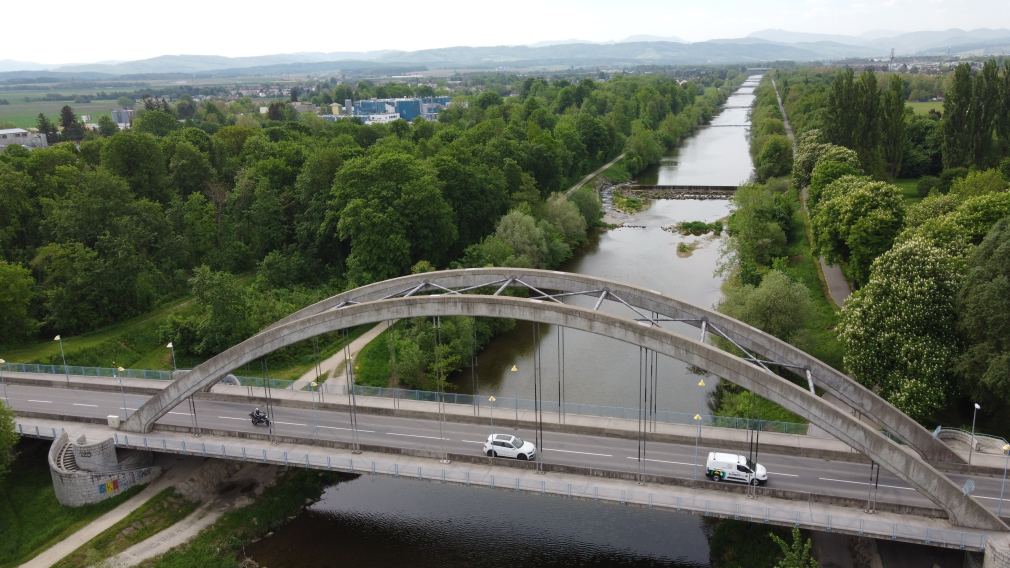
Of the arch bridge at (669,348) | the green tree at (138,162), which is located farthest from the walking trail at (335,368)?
the green tree at (138,162)

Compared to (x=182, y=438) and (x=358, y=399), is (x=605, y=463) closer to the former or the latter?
(x=358, y=399)

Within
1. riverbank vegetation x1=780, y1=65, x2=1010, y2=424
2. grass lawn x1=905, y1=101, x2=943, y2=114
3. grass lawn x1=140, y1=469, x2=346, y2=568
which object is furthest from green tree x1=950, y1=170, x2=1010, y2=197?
grass lawn x1=905, y1=101, x2=943, y2=114

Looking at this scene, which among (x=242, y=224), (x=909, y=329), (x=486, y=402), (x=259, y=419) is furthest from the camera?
(x=242, y=224)

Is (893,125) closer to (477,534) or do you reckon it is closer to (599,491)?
(599,491)

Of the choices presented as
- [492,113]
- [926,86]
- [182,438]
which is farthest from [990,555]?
[926,86]

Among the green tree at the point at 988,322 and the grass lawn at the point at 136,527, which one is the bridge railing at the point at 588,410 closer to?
the green tree at the point at 988,322

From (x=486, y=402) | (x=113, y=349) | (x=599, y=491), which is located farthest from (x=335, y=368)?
(x=599, y=491)

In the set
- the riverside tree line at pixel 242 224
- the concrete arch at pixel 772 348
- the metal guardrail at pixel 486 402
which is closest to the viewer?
the concrete arch at pixel 772 348
